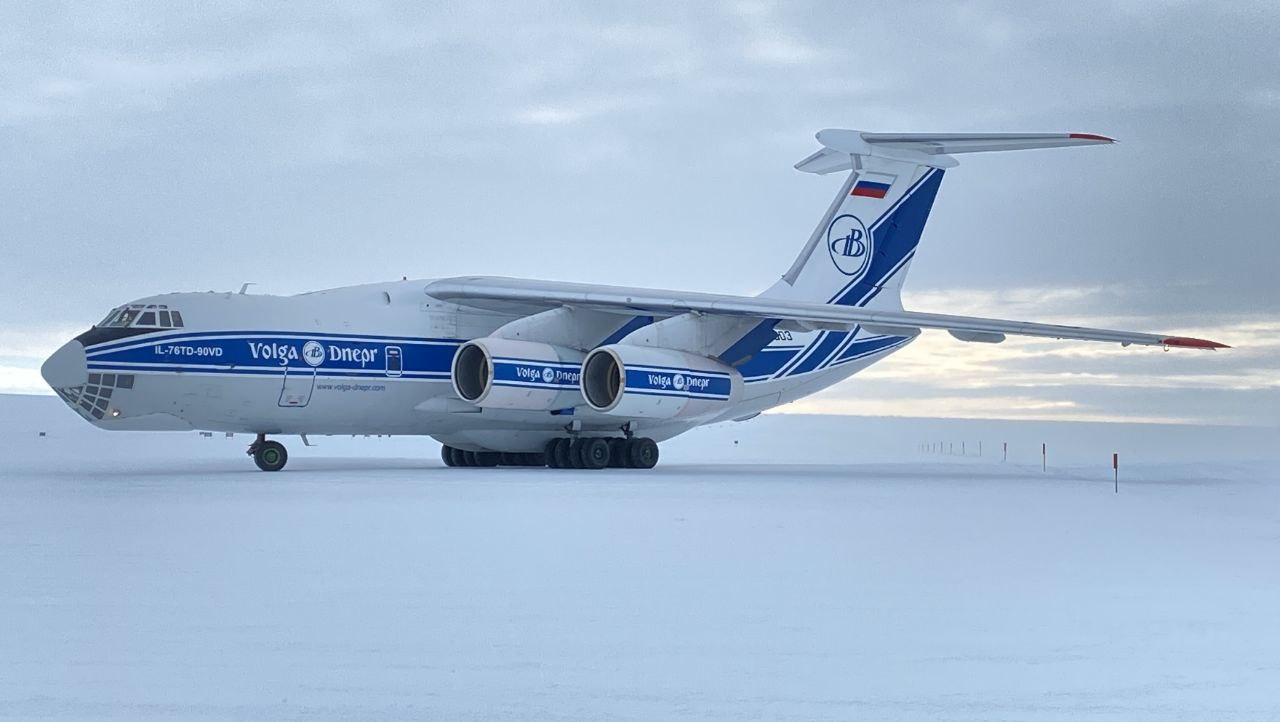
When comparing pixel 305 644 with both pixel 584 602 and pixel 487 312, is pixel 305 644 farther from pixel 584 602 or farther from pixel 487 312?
pixel 487 312

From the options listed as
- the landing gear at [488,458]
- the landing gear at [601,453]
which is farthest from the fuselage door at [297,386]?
the landing gear at [601,453]

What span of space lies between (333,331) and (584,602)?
10.4 meters

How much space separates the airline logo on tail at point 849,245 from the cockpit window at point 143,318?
8.75m

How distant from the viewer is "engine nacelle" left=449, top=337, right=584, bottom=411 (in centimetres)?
1532

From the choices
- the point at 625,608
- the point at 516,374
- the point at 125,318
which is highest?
the point at 125,318

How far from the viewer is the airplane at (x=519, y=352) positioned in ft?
46.8

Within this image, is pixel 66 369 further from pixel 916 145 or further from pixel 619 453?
pixel 916 145

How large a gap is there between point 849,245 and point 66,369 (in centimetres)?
1016

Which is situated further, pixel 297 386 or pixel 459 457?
pixel 459 457

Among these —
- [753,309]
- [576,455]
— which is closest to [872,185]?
[753,309]

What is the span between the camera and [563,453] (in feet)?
55.2

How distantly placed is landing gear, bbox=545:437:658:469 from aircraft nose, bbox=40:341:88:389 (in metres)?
5.64

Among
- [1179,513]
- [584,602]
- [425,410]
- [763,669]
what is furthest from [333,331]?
[763,669]

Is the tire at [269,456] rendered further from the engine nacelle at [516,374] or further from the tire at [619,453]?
the tire at [619,453]
